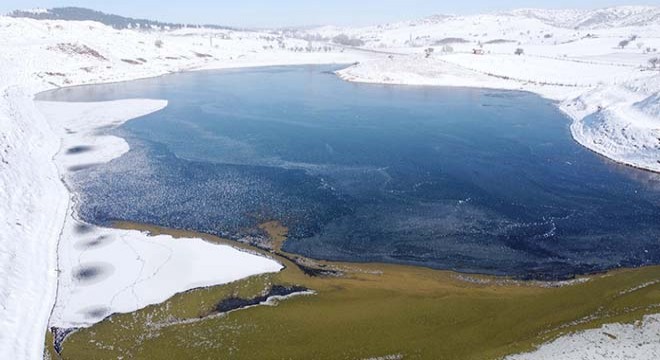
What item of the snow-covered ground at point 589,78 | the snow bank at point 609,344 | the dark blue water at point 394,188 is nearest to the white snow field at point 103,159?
the snow bank at point 609,344

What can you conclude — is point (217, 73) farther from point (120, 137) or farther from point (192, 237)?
point (192, 237)

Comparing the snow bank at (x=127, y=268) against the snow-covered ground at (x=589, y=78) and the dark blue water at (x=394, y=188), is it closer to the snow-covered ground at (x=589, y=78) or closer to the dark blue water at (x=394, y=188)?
the dark blue water at (x=394, y=188)

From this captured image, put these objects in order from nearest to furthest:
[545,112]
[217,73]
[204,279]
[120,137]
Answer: [204,279] < [120,137] < [545,112] < [217,73]

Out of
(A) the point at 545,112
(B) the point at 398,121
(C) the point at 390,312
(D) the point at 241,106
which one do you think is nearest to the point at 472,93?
(A) the point at 545,112

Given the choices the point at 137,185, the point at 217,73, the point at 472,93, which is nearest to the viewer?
the point at 137,185

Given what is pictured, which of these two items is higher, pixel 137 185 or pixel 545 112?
pixel 545 112

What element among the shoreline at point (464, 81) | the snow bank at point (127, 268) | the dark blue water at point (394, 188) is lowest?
the snow bank at point (127, 268)
